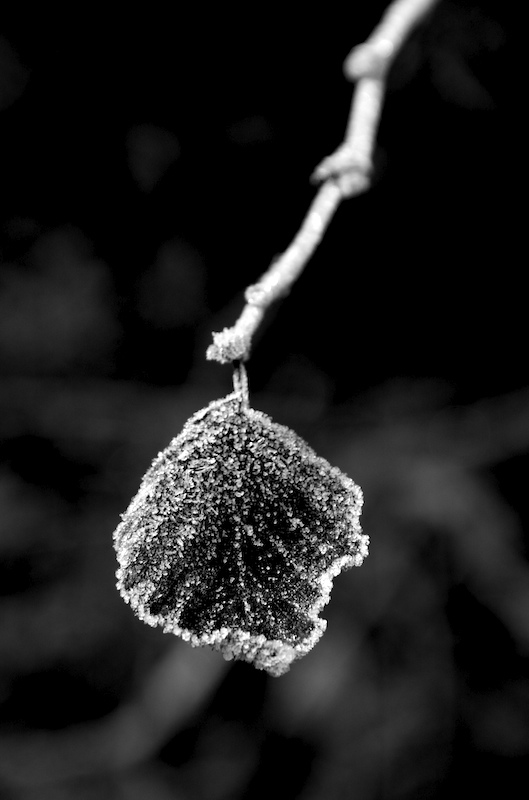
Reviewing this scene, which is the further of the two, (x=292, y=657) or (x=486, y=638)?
(x=486, y=638)

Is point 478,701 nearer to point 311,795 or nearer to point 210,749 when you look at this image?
point 311,795

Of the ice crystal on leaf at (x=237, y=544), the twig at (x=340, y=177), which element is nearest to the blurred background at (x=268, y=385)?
the twig at (x=340, y=177)

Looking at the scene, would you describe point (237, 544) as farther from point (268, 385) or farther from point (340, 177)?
point (268, 385)

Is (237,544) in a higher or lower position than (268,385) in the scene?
lower

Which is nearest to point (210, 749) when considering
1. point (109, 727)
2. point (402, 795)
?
point (109, 727)

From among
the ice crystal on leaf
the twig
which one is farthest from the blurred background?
the ice crystal on leaf

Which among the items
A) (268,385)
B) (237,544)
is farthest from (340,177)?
(268,385)

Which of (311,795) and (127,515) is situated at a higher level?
(127,515)
